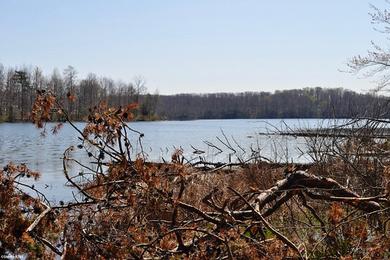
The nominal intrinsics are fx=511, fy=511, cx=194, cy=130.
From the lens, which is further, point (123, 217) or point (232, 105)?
point (232, 105)

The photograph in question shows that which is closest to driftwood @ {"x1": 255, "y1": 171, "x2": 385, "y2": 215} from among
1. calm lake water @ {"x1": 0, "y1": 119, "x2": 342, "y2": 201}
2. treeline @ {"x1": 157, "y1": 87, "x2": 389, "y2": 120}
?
calm lake water @ {"x1": 0, "y1": 119, "x2": 342, "y2": 201}

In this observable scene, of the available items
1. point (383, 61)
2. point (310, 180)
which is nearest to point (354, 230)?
point (310, 180)

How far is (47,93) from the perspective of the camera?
2.58 metres

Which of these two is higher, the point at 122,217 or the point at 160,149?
the point at 122,217

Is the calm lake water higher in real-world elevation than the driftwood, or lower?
→ lower

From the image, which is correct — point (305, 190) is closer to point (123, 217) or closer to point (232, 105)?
point (123, 217)

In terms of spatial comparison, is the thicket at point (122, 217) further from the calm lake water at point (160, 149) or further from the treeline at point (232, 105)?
the treeline at point (232, 105)

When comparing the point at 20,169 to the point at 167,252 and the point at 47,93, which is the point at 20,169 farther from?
the point at 167,252

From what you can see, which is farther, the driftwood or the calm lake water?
the calm lake water

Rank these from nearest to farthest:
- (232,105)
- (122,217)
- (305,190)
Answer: (122,217)
(305,190)
(232,105)

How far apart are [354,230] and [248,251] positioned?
94 centimetres

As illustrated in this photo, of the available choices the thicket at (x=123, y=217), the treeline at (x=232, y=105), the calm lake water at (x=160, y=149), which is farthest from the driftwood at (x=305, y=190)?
the treeline at (x=232, y=105)

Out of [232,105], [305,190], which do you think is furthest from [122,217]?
[232,105]

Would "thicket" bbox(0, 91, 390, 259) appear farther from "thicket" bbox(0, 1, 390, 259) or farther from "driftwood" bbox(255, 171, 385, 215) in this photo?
"driftwood" bbox(255, 171, 385, 215)
